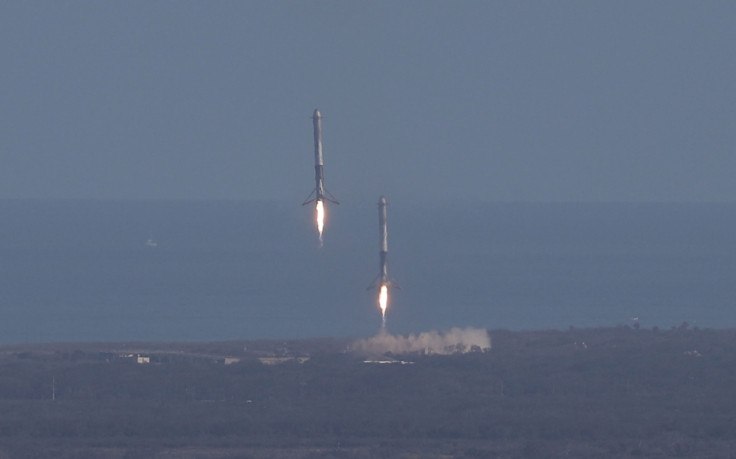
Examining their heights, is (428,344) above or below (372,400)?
above

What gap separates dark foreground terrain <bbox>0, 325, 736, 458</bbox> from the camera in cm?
6975

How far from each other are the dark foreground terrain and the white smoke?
4.71 feet

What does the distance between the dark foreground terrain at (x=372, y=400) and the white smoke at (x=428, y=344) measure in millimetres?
1435

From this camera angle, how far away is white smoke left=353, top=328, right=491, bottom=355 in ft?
325

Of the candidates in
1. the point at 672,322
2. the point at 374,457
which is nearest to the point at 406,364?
the point at 374,457

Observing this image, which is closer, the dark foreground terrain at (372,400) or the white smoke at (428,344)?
the dark foreground terrain at (372,400)

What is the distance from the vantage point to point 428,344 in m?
100

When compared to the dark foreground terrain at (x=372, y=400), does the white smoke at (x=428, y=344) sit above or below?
above

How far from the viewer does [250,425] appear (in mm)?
73812

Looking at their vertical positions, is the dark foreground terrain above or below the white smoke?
below

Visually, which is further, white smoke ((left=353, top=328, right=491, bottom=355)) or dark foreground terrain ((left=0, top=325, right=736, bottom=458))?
white smoke ((left=353, top=328, right=491, bottom=355))

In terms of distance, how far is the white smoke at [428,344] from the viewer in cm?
9912

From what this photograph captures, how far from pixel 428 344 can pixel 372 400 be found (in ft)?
66.3

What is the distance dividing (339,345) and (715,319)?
94.2 meters
